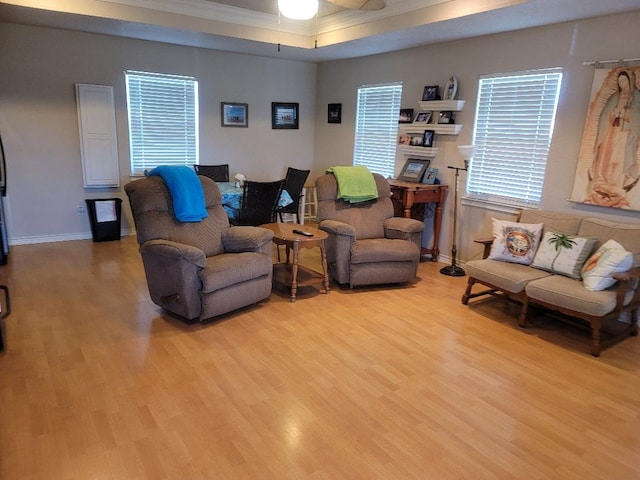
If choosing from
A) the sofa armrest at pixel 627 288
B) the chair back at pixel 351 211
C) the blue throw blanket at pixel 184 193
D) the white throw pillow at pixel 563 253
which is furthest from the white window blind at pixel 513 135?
the blue throw blanket at pixel 184 193

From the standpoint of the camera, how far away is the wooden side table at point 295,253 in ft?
12.5

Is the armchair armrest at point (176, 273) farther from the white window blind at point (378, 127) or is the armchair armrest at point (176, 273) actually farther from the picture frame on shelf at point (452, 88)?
the white window blind at point (378, 127)

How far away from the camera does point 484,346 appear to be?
3.19m

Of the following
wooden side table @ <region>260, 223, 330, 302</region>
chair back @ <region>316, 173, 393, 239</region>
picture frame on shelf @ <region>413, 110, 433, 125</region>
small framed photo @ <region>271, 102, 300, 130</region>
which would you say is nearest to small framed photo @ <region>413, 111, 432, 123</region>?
picture frame on shelf @ <region>413, 110, 433, 125</region>

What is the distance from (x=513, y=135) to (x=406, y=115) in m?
1.42

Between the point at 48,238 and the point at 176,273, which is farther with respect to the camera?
the point at 48,238

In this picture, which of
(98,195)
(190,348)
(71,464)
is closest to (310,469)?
(71,464)

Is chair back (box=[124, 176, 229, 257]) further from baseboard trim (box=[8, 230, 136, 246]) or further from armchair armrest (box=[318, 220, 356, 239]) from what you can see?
baseboard trim (box=[8, 230, 136, 246])

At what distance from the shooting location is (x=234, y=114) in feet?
20.9

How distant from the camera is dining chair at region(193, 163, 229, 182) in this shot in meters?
5.82

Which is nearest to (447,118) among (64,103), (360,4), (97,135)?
(360,4)

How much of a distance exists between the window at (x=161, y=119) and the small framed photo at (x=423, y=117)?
296cm

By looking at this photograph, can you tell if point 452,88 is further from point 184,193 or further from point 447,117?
point 184,193

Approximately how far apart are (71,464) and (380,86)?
5.25 meters
